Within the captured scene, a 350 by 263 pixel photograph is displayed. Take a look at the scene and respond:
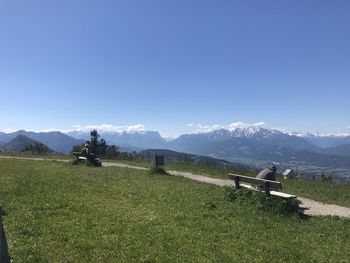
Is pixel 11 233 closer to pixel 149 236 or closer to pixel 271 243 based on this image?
pixel 149 236

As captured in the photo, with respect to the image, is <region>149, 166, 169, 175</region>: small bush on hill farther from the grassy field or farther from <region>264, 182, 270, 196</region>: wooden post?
<region>264, 182, 270, 196</region>: wooden post

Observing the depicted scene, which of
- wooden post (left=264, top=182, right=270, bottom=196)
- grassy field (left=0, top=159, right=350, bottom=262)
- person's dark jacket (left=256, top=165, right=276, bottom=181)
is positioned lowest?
grassy field (left=0, top=159, right=350, bottom=262)

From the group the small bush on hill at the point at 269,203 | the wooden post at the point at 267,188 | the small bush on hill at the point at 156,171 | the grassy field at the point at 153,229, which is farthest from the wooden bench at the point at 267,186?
the small bush on hill at the point at 156,171

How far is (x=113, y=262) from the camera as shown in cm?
983

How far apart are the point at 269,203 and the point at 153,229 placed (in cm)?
571

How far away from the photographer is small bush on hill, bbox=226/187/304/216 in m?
16.5

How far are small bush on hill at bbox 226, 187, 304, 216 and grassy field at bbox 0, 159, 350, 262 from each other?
338mm

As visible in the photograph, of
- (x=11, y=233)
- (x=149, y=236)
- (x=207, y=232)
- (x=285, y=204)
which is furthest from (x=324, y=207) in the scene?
(x=11, y=233)

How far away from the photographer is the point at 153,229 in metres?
12.9

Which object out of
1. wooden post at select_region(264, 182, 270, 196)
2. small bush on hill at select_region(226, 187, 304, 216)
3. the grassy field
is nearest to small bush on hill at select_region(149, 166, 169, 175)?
the grassy field

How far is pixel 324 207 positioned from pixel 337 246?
24.6 feet

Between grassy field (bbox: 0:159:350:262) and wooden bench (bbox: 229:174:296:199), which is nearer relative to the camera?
grassy field (bbox: 0:159:350:262)

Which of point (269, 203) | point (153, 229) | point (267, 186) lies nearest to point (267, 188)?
point (267, 186)

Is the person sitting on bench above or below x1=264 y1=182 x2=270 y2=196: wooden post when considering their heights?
above
